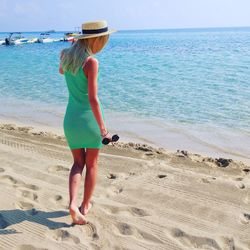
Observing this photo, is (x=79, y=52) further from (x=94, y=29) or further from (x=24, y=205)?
(x=24, y=205)

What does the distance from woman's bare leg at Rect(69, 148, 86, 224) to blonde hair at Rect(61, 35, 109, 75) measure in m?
0.82

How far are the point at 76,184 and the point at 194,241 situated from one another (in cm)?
122

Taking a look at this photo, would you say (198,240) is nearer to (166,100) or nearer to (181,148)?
(181,148)

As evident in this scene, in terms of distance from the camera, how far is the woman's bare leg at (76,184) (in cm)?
383

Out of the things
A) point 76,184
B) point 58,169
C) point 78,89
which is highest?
point 78,89

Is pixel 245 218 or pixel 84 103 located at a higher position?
pixel 84 103

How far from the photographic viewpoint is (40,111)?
11242 mm

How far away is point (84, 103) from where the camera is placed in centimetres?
374

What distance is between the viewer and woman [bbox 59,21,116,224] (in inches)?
141

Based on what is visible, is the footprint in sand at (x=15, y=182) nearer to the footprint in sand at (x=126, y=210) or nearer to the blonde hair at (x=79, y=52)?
the footprint in sand at (x=126, y=210)

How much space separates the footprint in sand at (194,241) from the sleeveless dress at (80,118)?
112 centimetres

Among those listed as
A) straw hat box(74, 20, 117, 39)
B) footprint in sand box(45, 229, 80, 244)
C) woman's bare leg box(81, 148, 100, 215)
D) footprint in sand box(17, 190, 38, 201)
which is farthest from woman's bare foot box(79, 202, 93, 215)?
straw hat box(74, 20, 117, 39)

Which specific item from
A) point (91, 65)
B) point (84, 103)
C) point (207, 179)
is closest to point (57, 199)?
point (84, 103)

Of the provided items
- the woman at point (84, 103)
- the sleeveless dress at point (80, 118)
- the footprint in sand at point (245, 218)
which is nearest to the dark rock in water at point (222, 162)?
the footprint in sand at point (245, 218)
